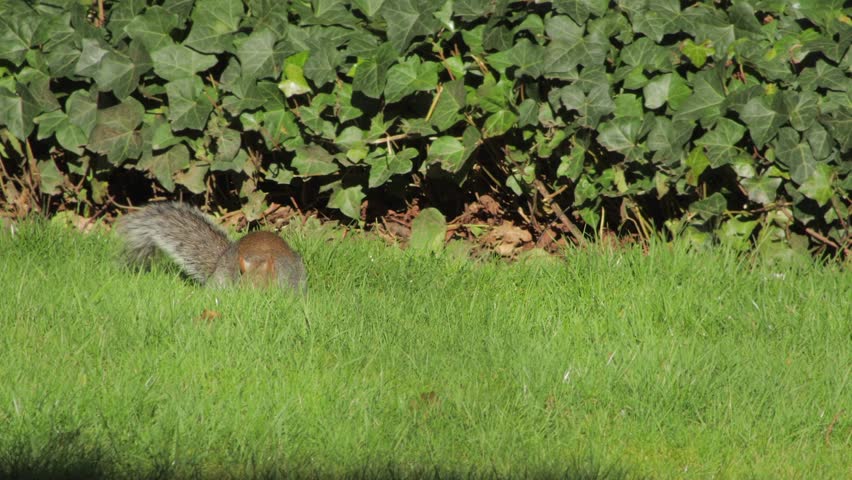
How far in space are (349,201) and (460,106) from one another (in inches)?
31.8

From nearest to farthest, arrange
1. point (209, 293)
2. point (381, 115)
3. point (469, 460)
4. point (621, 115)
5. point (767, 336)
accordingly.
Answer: point (469, 460) < point (767, 336) < point (209, 293) < point (621, 115) < point (381, 115)

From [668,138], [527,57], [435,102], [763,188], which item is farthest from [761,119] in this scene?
[435,102]

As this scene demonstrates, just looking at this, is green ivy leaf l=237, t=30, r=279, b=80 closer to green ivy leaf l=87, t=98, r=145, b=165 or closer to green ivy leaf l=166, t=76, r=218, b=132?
green ivy leaf l=166, t=76, r=218, b=132

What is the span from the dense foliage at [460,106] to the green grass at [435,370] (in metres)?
0.43

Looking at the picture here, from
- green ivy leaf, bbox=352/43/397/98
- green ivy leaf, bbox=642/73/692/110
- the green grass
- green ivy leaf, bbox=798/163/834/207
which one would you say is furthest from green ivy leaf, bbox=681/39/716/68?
green ivy leaf, bbox=352/43/397/98

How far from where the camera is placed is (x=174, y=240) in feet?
16.3

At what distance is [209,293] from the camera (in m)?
4.62

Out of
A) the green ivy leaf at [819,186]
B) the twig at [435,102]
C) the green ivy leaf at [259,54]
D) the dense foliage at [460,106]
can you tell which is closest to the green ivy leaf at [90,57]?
the dense foliage at [460,106]

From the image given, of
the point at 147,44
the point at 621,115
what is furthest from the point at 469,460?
the point at 147,44

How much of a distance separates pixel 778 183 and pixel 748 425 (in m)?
1.56

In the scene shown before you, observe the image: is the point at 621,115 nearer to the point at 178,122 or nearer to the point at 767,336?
the point at 767,336

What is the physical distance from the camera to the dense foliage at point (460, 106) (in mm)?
4820

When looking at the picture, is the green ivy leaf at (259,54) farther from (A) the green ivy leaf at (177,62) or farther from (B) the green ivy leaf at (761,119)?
(B) the green ivy leaf at (761,119)

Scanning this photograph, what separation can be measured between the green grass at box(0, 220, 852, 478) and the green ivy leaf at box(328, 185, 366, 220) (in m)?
0.53
